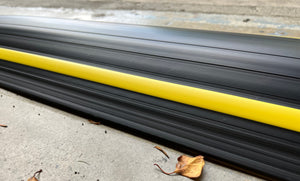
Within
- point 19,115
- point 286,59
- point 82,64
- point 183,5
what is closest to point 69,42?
point 82,64

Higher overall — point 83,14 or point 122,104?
point 83,14

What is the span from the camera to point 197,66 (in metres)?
1.30

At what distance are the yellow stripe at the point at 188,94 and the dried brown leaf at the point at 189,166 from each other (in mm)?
280

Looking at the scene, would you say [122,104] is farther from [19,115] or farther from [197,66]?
[19,115]

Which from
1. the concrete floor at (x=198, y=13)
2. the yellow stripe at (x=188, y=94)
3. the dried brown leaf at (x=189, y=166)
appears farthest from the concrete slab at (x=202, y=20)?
the dried brown leaf at (x=189, y=166)

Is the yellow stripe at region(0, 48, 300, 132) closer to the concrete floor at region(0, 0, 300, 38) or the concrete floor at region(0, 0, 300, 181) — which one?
the concrete floor at region(0, 0, 300, 181)

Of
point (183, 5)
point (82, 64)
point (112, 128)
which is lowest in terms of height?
point (112, 128)

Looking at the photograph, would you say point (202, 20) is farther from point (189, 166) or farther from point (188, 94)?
point (189, 166)

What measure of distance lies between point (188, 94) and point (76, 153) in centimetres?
69

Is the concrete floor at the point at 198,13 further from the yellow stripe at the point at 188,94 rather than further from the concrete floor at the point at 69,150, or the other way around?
the concrete floor at the point at 69,150

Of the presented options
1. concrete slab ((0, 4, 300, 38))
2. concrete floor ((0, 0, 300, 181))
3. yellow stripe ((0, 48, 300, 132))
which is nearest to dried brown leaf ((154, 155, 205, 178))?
concrete floor ((0, 0, 300, 181))

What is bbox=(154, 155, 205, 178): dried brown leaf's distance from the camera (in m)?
1.19

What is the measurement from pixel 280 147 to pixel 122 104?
0.86 metres

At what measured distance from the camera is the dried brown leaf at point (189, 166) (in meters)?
1.19
